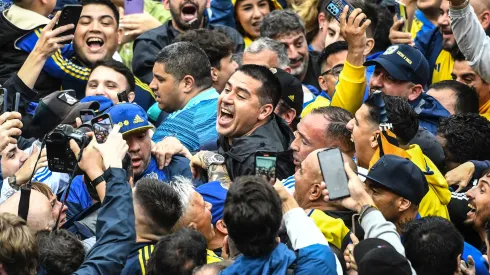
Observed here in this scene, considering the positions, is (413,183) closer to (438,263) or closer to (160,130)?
(438,263)

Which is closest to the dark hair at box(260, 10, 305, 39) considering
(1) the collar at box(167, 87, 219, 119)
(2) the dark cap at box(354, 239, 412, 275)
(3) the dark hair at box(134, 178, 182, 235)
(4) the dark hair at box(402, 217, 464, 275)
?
(1) the collar at box(167, 87, 219, 119)

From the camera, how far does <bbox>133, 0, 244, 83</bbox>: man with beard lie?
1167 cm

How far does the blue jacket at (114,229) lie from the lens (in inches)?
280

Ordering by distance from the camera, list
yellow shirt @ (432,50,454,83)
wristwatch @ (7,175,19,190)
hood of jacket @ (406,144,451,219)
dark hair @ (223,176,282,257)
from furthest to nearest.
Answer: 1. yellow shirt @ (432,50,454,83)
2. wristwatch @ (7,175,19,190)
3. hood of jacket @ (406,144,451,219)
4. dark hair @ (223,176,282,257)

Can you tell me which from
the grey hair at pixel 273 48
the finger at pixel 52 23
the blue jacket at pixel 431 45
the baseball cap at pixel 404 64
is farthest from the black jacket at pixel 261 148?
the blue jacket at pixel 431 45

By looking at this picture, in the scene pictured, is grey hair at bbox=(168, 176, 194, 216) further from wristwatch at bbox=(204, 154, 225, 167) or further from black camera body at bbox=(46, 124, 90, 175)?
wristwatch at bbox=(204, 154, 225, 167)

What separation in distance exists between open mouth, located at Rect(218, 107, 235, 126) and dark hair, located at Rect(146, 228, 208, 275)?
7.21ft

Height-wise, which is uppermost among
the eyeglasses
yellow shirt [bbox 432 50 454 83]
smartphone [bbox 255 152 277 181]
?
smartphone [bbox 255 152 277 181]

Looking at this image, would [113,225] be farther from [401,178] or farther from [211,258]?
[401,178]

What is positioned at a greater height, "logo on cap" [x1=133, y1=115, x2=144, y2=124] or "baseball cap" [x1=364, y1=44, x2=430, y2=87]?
"logo on cap" [x1=133, y1=115, x2=144, y2=124]

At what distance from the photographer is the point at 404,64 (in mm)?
9570

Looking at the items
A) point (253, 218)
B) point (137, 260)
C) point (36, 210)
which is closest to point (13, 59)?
point (36, 210)

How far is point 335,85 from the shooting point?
10203mm

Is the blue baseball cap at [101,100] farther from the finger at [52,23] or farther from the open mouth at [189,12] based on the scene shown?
the open mouth at [189,12]
